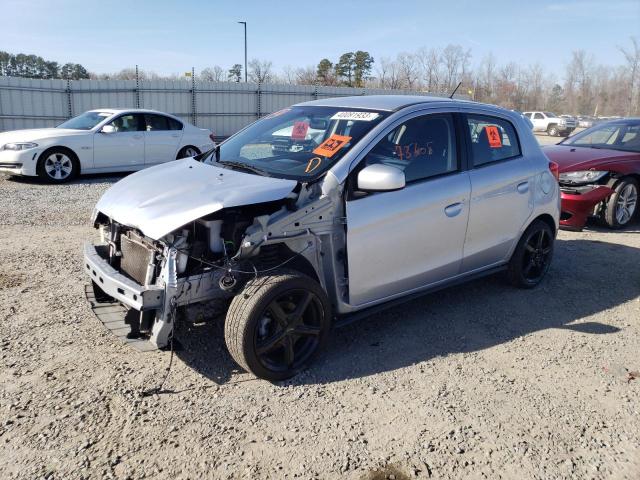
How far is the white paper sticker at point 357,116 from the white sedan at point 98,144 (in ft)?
26.6

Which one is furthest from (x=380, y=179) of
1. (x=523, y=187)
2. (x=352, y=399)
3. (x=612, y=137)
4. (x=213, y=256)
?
(x=612, y=137)

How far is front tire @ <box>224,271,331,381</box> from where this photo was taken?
3.33 metres

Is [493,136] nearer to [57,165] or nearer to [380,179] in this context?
[380,179]

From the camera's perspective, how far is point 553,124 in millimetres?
38688

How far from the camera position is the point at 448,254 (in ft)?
14.4

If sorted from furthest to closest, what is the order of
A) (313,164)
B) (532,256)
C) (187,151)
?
(187,151), (532,256), (313,164)

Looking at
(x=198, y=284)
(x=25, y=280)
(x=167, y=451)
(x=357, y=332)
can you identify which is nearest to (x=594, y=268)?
(x=357, y=332)

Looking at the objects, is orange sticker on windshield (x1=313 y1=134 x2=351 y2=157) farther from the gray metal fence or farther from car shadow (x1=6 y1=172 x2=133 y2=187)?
the gray metal fence

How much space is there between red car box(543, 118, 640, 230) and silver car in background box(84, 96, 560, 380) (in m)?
3.25

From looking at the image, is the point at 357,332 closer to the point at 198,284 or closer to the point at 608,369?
the point at 198,284

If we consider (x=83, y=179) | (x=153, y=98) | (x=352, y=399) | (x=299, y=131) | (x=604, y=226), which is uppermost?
(x=153, y=98)

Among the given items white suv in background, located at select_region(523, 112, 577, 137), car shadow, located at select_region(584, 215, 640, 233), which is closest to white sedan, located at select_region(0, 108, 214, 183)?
car shadow, located at select_region(584, 215, 640, 233)

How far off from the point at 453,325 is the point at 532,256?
138cm

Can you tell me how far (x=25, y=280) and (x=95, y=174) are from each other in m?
7.05
